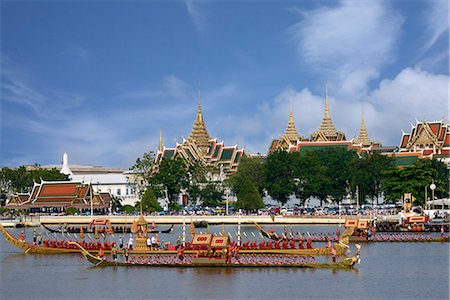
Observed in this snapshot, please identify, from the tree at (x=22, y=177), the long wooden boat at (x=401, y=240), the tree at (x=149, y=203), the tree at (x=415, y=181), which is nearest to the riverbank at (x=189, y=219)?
the tree at (x=415, y=181)

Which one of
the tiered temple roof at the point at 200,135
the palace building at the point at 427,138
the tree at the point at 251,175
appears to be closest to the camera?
the tree at the point at 251,175

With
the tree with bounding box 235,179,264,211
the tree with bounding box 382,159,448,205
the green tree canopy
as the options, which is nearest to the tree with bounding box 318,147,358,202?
the tree with bounding box 235,179,264,211

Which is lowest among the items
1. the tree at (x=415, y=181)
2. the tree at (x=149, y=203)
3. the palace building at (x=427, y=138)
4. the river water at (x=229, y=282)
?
the river water at (x=229, y=282)

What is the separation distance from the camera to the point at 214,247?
3703 cm

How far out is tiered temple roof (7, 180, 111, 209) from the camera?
279 ft

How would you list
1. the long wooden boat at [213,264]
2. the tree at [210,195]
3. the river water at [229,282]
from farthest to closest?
1. the tree at [210,195]
2. the long wooden boat at [213,264]
3. the river water at [229,282]

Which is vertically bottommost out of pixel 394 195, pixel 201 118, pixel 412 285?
pixel 412 285

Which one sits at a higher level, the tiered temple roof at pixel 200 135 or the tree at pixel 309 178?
the tiered temple roof at pixel 200 135

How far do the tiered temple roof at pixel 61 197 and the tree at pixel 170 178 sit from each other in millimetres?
5640

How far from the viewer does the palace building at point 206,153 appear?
99375 mm

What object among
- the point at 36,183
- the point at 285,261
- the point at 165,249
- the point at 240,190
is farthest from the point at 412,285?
the point at 36,183

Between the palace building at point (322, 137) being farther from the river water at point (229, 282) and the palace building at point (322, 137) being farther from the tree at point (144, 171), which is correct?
the river water at point (229, 282)

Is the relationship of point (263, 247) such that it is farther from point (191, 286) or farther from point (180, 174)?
point (180, 174)

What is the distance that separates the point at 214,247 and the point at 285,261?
3.15m
